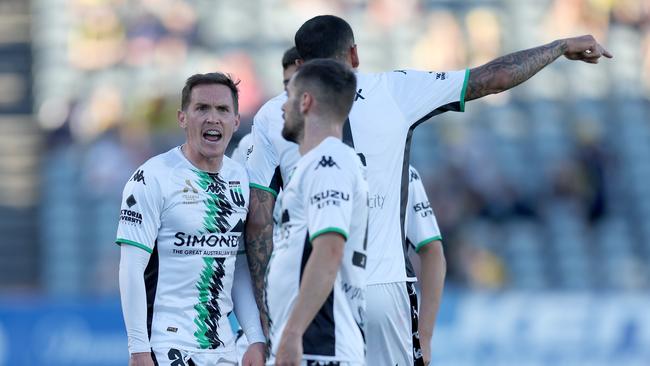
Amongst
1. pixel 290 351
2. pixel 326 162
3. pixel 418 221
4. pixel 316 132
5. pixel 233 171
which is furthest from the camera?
pixel 418 221

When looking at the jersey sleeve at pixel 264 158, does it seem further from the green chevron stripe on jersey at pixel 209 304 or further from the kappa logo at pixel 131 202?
the kappa logo at pixel 131 202

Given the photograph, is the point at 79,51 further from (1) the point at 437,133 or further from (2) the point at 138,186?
(2) the point at 138,186

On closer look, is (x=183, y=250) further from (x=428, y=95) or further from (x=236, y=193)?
(x=428, y=95)

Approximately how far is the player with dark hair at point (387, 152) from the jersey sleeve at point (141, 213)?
51 centimetres

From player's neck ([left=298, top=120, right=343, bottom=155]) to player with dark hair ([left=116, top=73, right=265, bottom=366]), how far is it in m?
1.21

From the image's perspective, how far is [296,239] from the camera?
17.4ft

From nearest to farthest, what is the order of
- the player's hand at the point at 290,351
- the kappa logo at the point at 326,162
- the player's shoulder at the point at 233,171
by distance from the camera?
the player's hand at the point at 290,351
the kappa logo at the point at 326,162
the player's shoulder at the point at 233,171

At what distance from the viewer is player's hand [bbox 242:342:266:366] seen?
6426mm

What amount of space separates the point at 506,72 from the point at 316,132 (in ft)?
4.76

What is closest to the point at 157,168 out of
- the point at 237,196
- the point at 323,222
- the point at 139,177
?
the point at 139,177

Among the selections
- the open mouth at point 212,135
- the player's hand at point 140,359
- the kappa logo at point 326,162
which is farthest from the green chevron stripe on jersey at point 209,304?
the kappa logo at point 326,162

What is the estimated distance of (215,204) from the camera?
21.0 ft

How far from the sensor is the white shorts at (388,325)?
628 cm

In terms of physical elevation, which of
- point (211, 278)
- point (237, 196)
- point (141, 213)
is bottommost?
point (211, 278)
